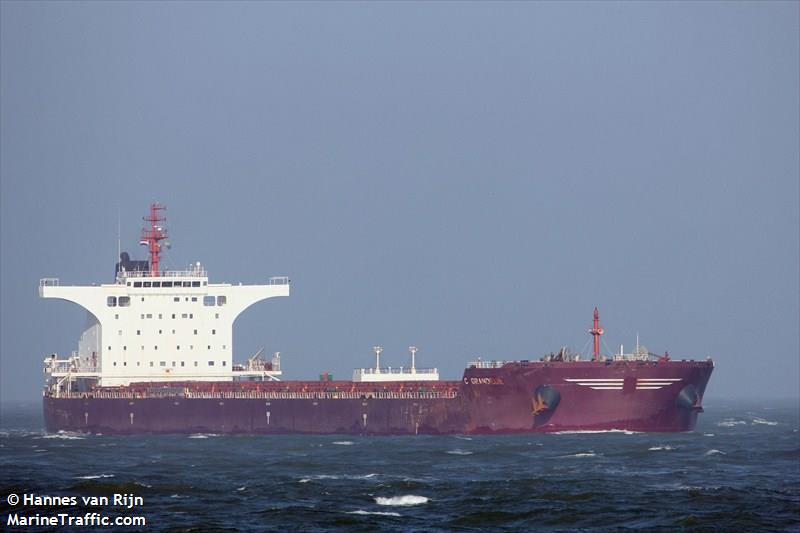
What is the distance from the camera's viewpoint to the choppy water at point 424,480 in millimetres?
37344

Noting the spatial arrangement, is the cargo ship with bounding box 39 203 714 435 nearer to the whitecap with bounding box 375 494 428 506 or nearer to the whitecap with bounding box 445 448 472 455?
the whitecap with bounding box 445 448 472 455

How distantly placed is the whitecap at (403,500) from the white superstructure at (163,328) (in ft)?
95.3

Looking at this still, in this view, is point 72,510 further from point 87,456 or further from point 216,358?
point 216,358

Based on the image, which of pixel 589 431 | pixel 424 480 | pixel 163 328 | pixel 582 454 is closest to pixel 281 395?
pixel 163 328

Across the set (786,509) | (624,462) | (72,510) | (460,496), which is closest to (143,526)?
(72,510)

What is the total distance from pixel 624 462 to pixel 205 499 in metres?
16.4

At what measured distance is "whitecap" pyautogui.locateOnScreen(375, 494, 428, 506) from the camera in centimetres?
4006

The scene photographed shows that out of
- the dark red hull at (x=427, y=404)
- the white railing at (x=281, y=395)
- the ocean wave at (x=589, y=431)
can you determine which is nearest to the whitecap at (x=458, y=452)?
the dark red hull at (x=427, y=404)

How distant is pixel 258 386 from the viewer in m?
66.0

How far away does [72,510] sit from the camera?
38.2m

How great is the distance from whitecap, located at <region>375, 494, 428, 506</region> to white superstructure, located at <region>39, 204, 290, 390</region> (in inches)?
1144

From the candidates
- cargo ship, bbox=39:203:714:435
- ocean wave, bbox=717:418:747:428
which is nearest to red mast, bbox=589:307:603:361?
cargo ship, bbox=39:203:714:435

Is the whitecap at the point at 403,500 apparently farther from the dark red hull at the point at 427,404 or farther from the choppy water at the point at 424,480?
the dark red hull at the point at 427,404

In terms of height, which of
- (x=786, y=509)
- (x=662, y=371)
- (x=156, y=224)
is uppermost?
(x=156, y=224)
